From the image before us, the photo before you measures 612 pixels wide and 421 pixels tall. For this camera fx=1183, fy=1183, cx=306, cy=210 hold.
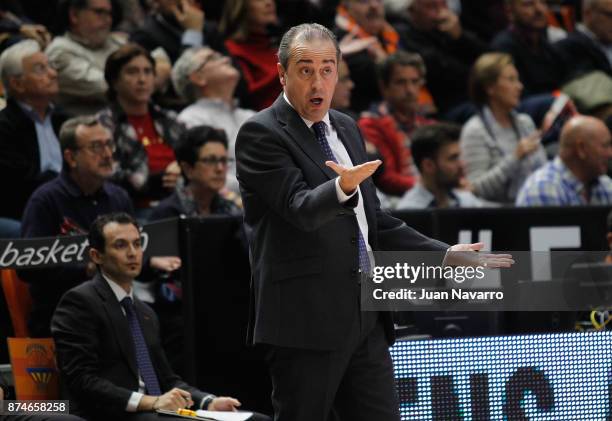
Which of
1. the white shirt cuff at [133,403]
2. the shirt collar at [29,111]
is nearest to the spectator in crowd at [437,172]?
the shirt collar at [29,111]

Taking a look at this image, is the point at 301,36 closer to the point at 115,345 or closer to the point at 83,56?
the point at 115,345

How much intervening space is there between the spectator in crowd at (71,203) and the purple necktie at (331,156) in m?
2.66

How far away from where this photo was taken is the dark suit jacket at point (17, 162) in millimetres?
7391

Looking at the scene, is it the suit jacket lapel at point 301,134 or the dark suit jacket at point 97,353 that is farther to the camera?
the dark suit jacket at point 97,353

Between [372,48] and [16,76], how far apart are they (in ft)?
12.1

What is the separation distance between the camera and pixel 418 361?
503 cm

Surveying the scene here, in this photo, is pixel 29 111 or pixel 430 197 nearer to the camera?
pixel 29 111

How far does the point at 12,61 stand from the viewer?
25.0 ft

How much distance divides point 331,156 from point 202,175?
328 cm

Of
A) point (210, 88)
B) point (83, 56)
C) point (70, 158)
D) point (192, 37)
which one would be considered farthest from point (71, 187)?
point (192, 37)

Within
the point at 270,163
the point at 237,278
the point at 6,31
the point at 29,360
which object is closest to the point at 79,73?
the point at 6,31

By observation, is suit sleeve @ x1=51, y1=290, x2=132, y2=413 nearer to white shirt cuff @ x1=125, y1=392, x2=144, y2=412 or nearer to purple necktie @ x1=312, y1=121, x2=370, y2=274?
white shirt cuff @ x1=125, y1=392, x2=144, y2=412

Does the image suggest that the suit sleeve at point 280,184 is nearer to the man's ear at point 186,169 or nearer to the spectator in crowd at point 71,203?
the spectator in crowd at point 71,203

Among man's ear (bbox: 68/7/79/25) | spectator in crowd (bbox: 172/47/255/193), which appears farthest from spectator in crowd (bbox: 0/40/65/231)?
spectator in crowd (bbox: 172/47/255/193)
